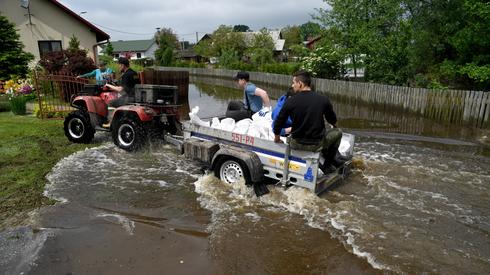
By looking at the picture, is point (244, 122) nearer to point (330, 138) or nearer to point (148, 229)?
point (330, 138)

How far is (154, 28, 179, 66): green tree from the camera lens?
55.8 metres

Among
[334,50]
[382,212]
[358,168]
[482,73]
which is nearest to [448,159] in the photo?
[358,168]

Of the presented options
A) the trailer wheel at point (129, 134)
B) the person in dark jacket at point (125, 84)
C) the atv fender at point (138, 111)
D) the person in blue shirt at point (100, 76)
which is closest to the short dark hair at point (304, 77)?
the atv fender at point (138, 111)

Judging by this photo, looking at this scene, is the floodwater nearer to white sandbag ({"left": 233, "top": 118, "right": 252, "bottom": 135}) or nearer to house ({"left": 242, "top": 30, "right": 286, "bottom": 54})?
white sandbag ({"left": 233, "top": 118, "right": 252, "bottom": 135})

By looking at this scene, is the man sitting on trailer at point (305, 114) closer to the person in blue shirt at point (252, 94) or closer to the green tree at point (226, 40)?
the person in blue shirt at point (252, 94)

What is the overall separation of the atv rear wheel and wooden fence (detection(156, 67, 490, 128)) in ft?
37.7

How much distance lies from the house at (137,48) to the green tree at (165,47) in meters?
14.7

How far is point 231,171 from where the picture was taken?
611 centimetres

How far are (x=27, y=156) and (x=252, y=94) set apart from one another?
4875 millimetres

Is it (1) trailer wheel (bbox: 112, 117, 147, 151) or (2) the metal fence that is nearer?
(1) trailer wheel (bbox: 112, 117, 147, 151)

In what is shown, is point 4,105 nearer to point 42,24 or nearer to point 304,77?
point 42,24

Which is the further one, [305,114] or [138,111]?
[138,111]

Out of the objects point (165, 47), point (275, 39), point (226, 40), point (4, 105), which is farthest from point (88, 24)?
point (275, 39)

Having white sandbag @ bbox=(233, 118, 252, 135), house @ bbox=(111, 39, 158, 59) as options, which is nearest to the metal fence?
white sandbag @ bbox=(233, 118, 252, 135)
